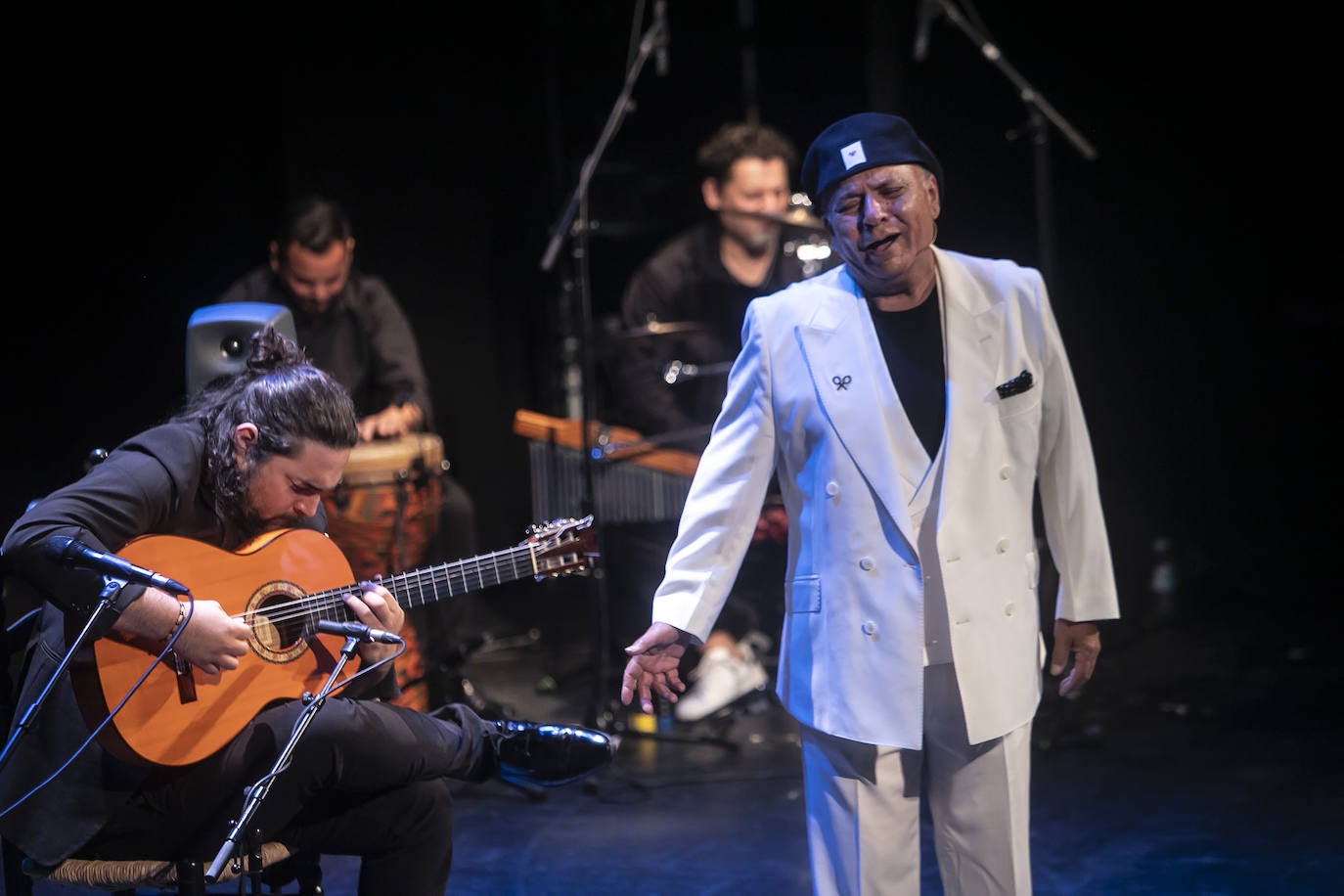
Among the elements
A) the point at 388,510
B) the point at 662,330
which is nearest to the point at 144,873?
the point at 388,510

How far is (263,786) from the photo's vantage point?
2.72 m

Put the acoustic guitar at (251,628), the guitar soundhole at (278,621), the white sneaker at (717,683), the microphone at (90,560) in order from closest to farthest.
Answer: the microphone at (90,560) → the acoustic guitar at (251,628) → the guitar soundhole at (278,621) → the white sneaker at (717,683)

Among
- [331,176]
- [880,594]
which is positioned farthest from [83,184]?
[880,594]

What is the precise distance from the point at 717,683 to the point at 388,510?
1.58 metres

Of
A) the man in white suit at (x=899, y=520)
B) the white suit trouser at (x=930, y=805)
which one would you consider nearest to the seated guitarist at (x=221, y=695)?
the man in white suit at (x=899, y=520)

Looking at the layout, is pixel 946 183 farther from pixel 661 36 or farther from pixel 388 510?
pixel 388 510

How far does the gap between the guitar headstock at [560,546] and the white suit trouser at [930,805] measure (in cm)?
86

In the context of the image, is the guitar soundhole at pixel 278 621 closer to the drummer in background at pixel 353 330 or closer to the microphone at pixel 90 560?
the microphone at pixel 90 560

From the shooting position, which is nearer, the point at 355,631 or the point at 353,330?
the point at 355,631

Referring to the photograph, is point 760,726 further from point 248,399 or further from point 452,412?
point 248,399

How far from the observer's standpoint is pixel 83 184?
569 centimetres

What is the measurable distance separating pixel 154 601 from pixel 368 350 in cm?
299

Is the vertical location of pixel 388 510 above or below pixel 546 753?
above

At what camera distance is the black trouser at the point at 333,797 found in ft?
9.57
